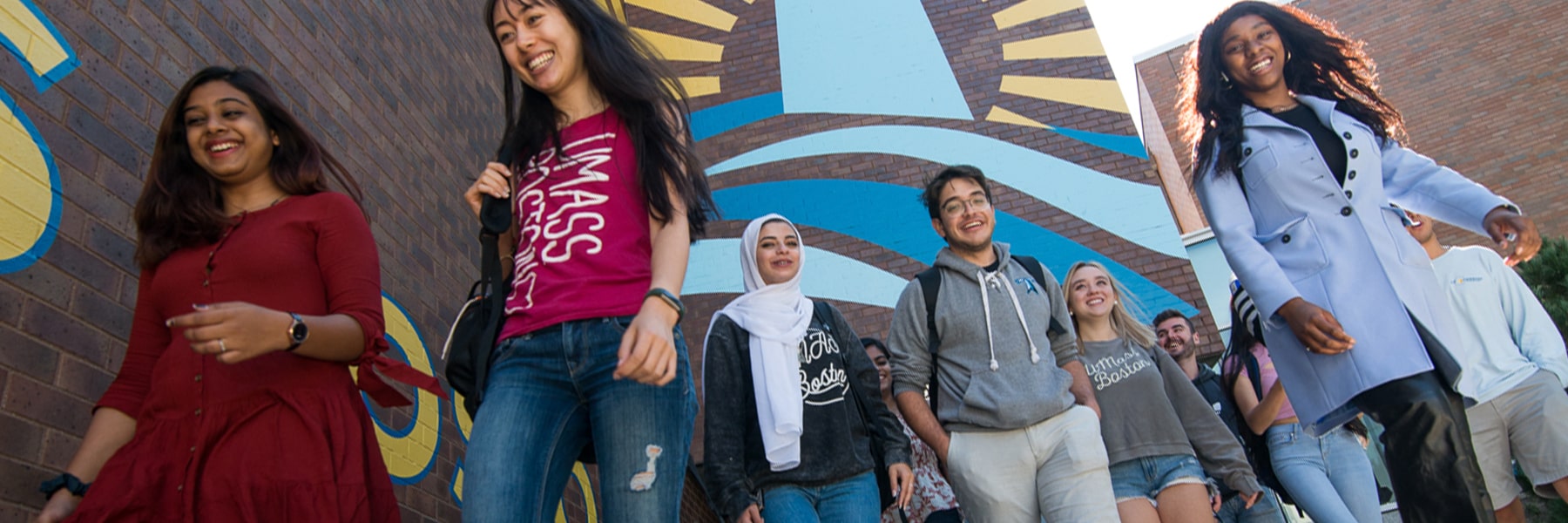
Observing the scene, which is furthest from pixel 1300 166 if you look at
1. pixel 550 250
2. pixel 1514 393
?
pixel 550 250

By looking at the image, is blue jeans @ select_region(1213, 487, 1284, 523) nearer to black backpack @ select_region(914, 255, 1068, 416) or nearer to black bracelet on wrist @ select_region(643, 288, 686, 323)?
black backpack @ select_region(914, 255, 1068, 416)

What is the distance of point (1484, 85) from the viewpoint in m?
14.3

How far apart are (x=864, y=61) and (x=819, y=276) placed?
2.07 meters

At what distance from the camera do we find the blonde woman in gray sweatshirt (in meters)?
4.14

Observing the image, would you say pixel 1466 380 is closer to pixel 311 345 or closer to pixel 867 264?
pixel 311 345

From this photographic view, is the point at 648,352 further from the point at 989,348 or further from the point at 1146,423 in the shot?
the point at 1146,423

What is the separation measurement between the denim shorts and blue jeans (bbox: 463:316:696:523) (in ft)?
8.31

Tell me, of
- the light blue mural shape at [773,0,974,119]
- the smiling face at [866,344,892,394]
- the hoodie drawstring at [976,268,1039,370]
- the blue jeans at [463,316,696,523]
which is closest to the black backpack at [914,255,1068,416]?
the hoodie drawstring at [976,268,1039,370]

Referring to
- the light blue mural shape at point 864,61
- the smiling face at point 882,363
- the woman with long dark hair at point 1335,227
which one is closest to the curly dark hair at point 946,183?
the woman with long dark hair at point 1335,227

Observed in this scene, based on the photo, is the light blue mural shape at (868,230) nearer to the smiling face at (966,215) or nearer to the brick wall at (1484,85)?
the smiling face at (966,215)

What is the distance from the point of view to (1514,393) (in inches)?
150

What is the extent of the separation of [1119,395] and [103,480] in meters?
3.62

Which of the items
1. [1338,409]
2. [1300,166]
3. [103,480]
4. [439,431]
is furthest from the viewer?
[439,431]

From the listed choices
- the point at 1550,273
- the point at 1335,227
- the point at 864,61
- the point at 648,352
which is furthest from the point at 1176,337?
the point at 1550,273
